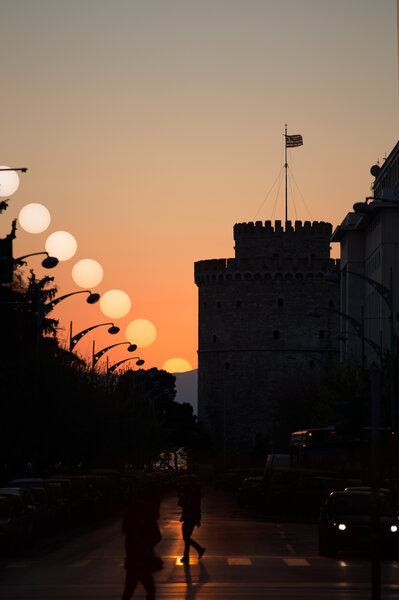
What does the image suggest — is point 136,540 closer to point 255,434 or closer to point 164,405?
point 255,434

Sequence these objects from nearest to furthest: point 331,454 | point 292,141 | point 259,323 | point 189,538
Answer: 1. point 189,538
2. point 331,454
3. point 292,141
4. point 259,323

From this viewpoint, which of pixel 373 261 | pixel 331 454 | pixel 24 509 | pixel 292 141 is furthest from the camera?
pixel 292 141

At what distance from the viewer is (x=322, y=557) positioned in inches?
1115

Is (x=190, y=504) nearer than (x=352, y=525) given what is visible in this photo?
Yes

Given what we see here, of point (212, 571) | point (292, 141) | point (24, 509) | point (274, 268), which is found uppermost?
point (292, 141)

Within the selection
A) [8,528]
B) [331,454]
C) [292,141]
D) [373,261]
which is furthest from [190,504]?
[292,141]

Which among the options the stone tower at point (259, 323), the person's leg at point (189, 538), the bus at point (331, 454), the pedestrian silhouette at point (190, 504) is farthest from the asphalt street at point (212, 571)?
the stone tower at point (259, 323)

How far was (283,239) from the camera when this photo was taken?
145 metres

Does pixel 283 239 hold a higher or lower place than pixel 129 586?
higher

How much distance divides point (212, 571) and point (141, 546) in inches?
292

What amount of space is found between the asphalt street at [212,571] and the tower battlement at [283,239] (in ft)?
353

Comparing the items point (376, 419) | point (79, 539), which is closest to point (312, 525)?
point (79, 539)

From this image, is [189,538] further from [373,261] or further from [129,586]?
[373,261]

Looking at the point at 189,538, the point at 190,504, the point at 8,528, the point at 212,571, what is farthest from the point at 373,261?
the point at 212,571
